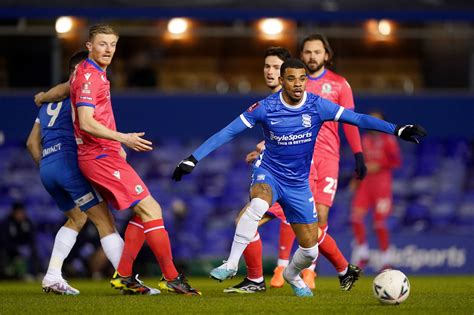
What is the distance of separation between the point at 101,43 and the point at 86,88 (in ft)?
1.59

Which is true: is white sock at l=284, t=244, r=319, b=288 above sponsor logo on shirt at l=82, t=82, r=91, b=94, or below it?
below

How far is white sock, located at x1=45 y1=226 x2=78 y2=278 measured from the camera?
10.4 m

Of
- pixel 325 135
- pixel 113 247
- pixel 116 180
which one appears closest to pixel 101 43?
pixel 116 180

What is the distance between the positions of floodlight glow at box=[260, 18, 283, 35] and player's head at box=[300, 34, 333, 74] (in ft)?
24.8

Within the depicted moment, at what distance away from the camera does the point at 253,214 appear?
932 cm

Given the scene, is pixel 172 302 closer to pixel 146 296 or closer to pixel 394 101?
pixel 146 296

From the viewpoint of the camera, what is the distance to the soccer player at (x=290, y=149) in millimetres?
9383

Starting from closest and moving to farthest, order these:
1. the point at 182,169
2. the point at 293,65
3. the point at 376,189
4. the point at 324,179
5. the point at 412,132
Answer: the point at 182,169 → the point at 412,132 → the point at 293,65 → the point at 324,179 → the point at 376,189

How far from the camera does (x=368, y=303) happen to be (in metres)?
8.98

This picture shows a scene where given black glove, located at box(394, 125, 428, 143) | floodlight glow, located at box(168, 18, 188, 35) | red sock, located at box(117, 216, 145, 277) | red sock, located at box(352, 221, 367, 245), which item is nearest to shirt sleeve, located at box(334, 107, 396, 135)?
black glove, located at box(394, 125, 428, 143)

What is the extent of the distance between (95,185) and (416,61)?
1030 centimetres

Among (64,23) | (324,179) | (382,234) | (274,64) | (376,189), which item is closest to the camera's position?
(274,64)

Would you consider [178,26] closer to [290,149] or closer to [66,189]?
[66,189]

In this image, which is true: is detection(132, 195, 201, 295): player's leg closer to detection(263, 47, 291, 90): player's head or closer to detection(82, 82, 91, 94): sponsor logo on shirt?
detection(82, 82, 91, 94): sponsor logo on shirt
